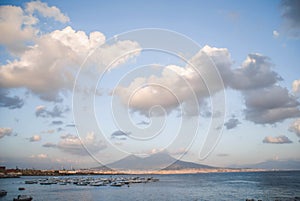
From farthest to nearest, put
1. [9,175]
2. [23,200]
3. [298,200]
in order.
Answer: [9,175], [23,200], [298,200]

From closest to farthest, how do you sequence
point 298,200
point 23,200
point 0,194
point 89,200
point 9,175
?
point 298,200 → point 23,200 → point 89,200 → point 0,194 → point 9,175

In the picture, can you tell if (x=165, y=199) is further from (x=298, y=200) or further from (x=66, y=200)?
(x=298, y=200)

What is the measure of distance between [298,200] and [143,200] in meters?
26.5

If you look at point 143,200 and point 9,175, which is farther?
point 9,175

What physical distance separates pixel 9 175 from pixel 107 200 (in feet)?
448

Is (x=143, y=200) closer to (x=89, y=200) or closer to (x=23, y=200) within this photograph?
(x=89, y=200)

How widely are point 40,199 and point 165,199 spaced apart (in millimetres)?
24893

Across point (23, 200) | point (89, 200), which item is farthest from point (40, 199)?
point (89, 200)

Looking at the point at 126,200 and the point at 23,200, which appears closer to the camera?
the point at 23,200

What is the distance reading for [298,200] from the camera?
146ft

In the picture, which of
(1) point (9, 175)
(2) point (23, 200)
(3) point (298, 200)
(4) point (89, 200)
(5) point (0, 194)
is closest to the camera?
(3) point (298, 200)

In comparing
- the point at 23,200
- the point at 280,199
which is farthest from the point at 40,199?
the point at 280,199

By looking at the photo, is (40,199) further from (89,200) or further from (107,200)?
(107,200)

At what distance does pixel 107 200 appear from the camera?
170 feet
